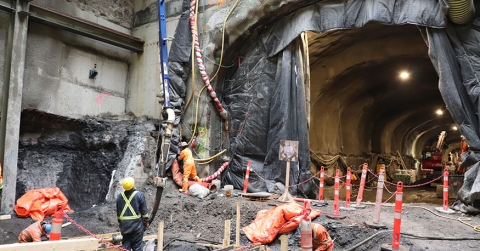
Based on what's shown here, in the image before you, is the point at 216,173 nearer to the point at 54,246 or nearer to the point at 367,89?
the point at 54,246

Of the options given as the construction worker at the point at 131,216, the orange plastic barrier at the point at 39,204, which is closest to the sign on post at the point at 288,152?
the construction worker at the point at 131,216

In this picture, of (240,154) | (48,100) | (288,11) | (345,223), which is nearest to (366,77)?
(288,11)

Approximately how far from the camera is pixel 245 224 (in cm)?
707

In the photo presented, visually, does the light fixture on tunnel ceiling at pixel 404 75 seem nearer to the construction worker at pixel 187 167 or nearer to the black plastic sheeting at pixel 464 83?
the black plastic sheeting at pixel 464 83

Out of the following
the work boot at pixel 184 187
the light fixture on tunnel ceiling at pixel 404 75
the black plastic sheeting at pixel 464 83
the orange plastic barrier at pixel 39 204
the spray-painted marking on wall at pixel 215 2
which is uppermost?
the spray-painted marking on wall at pixel 215 2

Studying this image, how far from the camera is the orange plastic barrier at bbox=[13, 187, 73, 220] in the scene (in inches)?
302

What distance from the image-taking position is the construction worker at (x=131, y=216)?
517 cm

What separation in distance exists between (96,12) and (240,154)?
629 centimetres

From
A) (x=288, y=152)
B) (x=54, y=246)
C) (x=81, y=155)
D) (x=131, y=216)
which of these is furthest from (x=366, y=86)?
(x=54, y=246)

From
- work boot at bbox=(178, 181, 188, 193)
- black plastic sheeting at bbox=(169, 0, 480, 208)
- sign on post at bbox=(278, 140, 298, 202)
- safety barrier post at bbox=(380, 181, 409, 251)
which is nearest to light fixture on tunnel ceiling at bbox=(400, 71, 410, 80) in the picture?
black plastic sheeting at bbox=(169, 0, 480, 208)

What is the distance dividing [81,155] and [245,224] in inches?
229

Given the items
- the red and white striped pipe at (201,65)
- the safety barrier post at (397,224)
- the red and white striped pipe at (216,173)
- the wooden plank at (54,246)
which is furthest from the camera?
the red and white striped pipe at (201,65)

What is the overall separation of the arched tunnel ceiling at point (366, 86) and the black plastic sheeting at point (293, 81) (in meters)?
0.80

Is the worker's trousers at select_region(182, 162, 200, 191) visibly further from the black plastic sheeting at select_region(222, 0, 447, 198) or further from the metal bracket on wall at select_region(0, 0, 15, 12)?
the metal bracket on wall at select_region(0, 0, 15, 12)
